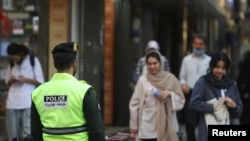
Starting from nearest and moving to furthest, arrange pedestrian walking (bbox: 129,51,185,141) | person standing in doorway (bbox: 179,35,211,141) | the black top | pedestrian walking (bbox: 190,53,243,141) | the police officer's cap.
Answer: the black top → the police officer's cap → pedestrian walking (bbox: 190,53,243,141) → pedestrian walking (bbox: 129,51,185,141) → person standing in doorway (bbox: 179,35,211,141)

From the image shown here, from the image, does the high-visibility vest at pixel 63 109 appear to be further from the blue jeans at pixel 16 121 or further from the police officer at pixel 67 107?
the blue jeans at pixel 16 121

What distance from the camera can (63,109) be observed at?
409 cm

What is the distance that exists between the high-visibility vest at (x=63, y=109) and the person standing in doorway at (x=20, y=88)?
4.45 meters

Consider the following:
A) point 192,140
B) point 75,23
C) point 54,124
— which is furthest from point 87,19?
point 54,124

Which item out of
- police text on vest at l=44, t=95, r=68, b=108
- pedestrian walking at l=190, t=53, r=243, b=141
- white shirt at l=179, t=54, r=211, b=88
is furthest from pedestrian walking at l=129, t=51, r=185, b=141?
police text on vest at l=44, t=95, r=68, b=108

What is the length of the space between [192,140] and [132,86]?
2.95 meters

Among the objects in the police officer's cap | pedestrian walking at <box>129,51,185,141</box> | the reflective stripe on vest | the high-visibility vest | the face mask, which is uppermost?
the police officer's cap

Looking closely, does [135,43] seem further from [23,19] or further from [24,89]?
[24,89]

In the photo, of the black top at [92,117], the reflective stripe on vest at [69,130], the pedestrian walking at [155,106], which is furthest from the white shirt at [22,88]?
the black top at [92,117]

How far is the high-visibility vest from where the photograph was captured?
4070mm

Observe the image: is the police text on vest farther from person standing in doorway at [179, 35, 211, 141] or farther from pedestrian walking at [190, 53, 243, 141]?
person standing in doorway at [179, 35, 211, 141]

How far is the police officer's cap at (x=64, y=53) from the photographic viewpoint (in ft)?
13.7

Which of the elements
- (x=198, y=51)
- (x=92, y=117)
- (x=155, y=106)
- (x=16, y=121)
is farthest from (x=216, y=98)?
(x=16, y=121)

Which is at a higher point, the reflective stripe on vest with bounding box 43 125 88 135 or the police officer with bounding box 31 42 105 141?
the police officer with bounding box 31 42 105 141
